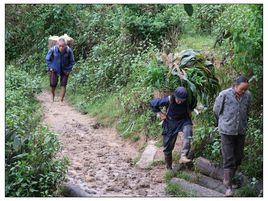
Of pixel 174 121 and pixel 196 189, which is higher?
pixel 174 121

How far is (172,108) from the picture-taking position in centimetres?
838

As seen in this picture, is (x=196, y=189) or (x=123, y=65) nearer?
(x=196, y=189)

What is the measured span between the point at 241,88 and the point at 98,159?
350cm

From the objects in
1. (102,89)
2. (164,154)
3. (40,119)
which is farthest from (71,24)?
(164,154)

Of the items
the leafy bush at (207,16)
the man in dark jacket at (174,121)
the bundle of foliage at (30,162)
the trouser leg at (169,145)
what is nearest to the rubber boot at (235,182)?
the man in dark jacket at (174,121)

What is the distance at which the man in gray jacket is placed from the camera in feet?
24.2

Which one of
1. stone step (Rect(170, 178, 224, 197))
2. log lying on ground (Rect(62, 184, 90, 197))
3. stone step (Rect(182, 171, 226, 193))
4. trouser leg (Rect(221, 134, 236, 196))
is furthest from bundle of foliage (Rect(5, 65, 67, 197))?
trouser leg (Rect(221, 134, 236, 196))

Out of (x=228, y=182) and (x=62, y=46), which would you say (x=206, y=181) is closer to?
(x=228, y=182)

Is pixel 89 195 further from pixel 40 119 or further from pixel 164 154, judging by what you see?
pixel 40 119

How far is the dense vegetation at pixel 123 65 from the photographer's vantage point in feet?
24.0

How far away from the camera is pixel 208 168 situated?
8.16 m

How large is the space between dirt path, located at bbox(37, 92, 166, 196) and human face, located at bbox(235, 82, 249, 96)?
200 cm

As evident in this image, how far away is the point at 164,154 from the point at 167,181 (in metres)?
0.58

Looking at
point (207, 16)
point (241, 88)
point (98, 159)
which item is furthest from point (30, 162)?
point (207, 16)
